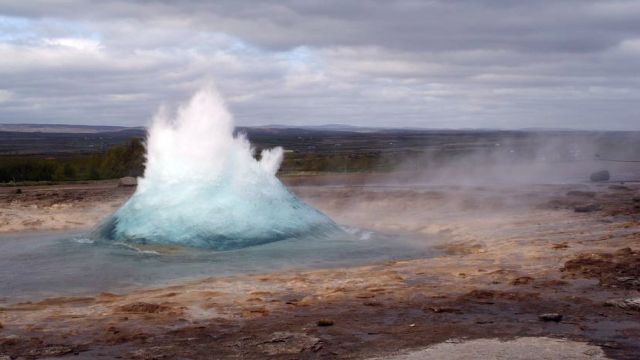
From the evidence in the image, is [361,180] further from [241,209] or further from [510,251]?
[510,251]

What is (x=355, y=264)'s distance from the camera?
10.9 m

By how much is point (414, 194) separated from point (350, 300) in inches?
510

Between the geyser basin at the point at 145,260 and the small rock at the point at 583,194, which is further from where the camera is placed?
the small rock at the point at 583,194

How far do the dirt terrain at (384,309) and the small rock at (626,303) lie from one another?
0.01m

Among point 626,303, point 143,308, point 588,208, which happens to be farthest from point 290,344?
point 588,208

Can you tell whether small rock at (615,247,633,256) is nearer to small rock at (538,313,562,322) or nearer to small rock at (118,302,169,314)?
small rock at (538,313,562,322)

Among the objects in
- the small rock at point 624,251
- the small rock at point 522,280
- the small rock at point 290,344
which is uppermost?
the small rock at point 624,251

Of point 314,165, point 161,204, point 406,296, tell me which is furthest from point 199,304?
point 314,165

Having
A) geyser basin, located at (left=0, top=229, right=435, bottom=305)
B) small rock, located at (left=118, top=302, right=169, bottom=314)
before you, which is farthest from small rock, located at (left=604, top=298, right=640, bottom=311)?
small rock, located at (left=118, top=302, right=169, bottom=314)

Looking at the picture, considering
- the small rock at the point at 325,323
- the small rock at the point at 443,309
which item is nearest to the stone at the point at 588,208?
the small rock at the point at 443,309

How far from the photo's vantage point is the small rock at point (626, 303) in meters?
7.06

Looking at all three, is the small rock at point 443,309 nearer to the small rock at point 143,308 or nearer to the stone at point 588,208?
the small rock at point 143,308

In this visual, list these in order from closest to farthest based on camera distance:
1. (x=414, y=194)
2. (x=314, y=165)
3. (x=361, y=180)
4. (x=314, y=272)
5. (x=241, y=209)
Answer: (x=314, y=272), (x=241, y=209), (x=414, y=194), (x=361, y=180), (x=314, y=165)

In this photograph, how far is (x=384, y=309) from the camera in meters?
7.37
